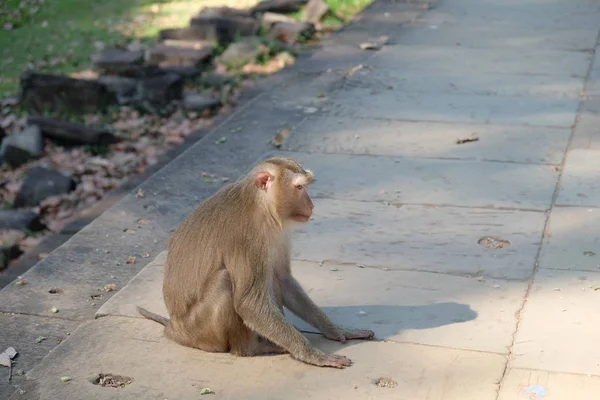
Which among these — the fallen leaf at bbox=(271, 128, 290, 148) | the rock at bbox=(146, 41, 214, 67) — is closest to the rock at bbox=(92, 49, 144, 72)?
the rock at bbox=(146, 41, 214, 67)

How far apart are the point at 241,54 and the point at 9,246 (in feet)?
16.4

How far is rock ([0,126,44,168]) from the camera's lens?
1019cm

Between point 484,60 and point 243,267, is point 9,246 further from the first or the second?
point 484,60

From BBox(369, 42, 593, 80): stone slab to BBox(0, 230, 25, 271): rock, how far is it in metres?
4.18

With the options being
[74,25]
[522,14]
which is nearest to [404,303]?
[522,14]

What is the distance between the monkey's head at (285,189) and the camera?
4.90 metres

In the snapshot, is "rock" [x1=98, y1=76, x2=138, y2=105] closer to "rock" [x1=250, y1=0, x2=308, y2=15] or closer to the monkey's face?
"rock" [x1=250, y1=0, x2=308, y2=15]

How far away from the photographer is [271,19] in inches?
522

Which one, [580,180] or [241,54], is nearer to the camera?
[580,180]

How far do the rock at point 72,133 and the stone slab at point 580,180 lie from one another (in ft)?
15.2

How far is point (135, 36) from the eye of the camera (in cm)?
1354

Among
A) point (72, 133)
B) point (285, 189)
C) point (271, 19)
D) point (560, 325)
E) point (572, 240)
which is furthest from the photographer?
point (271, 19)

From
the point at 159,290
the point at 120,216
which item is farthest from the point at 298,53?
the point at 159,290

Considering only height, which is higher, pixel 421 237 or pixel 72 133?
pixel 421 237
